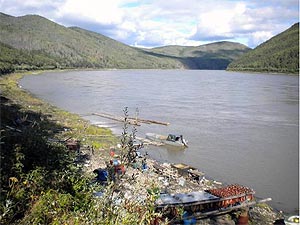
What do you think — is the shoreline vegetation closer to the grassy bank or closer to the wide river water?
the grassy bank

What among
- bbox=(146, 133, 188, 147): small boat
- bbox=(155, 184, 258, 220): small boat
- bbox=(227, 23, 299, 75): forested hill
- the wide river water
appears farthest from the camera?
bbox=(227, 23, 299, 75): forested hill

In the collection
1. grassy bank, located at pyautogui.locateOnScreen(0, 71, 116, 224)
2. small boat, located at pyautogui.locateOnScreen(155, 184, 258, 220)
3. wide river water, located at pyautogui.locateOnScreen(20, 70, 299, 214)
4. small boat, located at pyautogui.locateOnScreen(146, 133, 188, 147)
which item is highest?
grassy bank, located at pyautogui.locateOnScreen(0, 71, 116, 224)

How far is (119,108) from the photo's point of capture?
49219mm

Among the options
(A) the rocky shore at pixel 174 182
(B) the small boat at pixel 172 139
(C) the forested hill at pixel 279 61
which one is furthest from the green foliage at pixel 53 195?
(C) the forested hill at pixel 279 61

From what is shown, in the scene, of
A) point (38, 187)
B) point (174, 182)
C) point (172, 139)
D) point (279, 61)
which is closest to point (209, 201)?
point (174, 182)

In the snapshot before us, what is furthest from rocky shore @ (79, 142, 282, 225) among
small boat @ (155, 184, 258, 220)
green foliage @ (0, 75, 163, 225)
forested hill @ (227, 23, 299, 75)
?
forested hill @ (227, 23, 299, 75)

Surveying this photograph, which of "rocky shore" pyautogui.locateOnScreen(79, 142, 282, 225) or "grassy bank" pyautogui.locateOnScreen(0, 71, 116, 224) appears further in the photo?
"rocky shore" pyautogui.locateOnScreen(79, 142, 282, 225)

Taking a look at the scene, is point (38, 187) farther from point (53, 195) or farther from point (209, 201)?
point (209, 201)

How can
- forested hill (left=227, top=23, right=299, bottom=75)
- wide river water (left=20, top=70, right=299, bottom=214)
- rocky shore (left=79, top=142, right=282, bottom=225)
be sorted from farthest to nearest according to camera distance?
forested hill (left=227, top=23, right=299, bottom=75)
wide river water (left=20, top=70, right=299, bottom=214)
rocky shore (left=79, top=142, right=282, bottom=225)

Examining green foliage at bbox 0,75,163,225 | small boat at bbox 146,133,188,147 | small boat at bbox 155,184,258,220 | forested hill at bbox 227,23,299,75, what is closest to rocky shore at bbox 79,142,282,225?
small boat at bbox 155,184,258,220

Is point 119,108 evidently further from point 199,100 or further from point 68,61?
point 68,61

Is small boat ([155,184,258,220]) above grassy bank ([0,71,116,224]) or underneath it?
underneath

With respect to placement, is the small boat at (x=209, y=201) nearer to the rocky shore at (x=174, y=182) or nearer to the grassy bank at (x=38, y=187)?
the rocky shore at (x=174, y=182)

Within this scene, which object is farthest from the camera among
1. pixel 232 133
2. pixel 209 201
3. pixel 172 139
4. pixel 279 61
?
pixel 279 61
